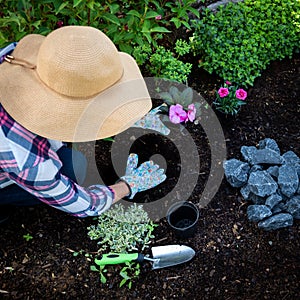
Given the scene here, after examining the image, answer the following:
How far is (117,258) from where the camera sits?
231cm

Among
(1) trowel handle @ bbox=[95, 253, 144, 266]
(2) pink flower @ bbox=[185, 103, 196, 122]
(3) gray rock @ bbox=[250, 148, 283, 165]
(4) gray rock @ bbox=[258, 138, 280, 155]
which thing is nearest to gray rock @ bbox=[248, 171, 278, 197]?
(3) gray rock @ bbox=[250, 148, 283, 165]

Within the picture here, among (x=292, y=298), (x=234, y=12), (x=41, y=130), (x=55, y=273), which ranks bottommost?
(x=292, y=298)

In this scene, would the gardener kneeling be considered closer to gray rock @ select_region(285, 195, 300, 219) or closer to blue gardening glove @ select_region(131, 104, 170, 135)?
blue gardening glove @ select_region(131, 104, 170, 135)

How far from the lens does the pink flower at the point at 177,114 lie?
105 inches

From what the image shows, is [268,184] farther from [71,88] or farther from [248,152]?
[71,88]

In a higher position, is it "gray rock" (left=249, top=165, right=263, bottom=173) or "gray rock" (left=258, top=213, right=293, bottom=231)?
"gray rock" (left=249, top=165, right=263, bottom=173)

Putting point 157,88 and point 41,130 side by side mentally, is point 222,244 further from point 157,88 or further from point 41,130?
point 41,130

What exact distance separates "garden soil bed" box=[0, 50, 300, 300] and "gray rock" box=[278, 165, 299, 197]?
0.19m

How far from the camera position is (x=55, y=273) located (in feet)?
7.78

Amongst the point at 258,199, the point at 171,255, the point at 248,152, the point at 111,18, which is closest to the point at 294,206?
the point at 258,199

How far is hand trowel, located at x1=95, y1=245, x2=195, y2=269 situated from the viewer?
2312 millimetres

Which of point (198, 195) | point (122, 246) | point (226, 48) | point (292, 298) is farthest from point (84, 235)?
point (226, 48)

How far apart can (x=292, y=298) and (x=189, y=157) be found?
98 centimetres

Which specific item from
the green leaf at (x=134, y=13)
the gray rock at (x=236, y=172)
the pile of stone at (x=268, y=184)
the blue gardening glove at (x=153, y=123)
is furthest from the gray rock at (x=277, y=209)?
the green leaf at (x=134, y=13)
